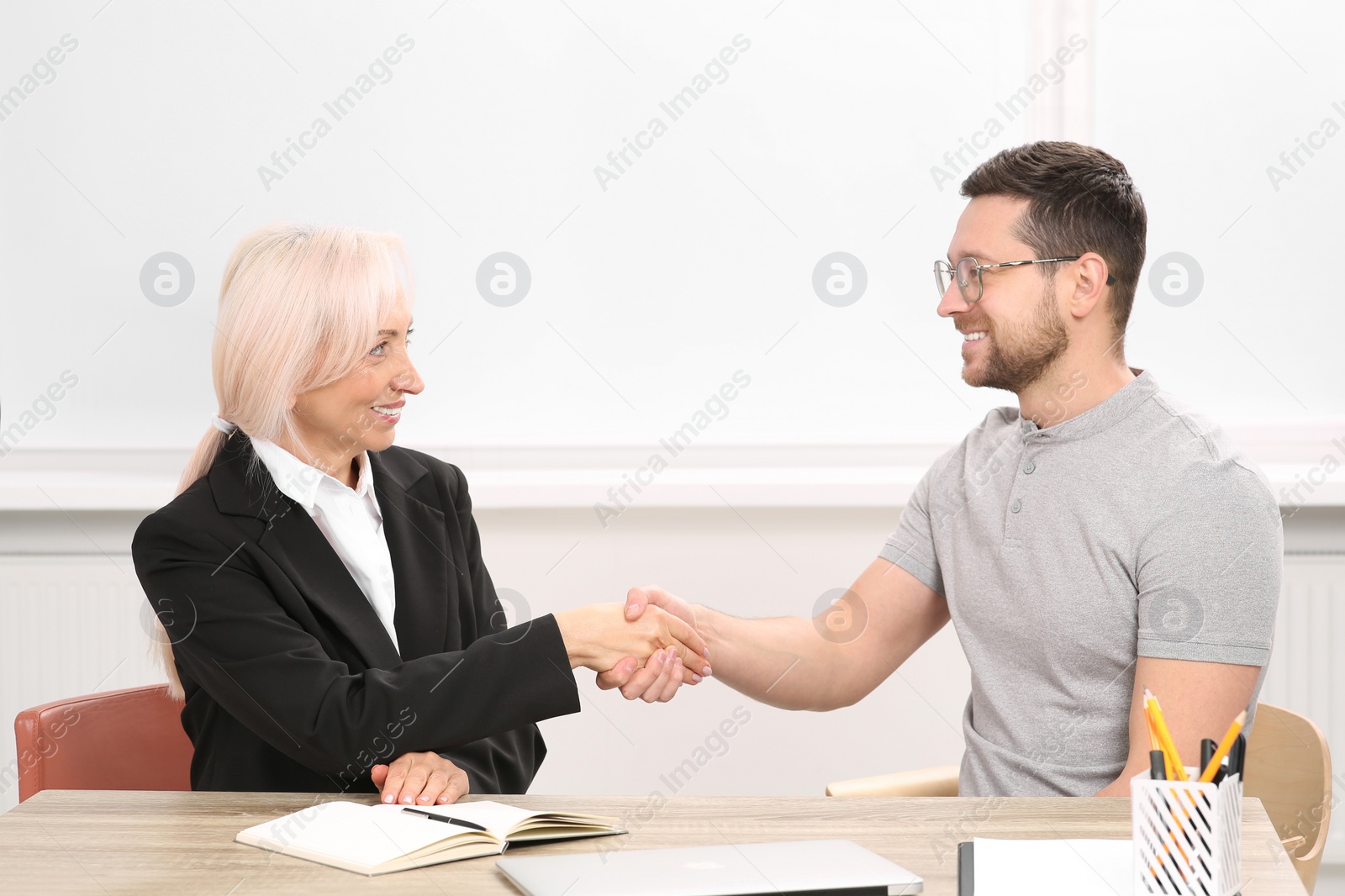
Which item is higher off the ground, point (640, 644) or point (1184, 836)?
point (1184, 836)

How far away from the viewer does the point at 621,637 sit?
1.87 metres

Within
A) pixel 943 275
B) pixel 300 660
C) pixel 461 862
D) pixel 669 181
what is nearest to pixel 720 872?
pixel 461 862

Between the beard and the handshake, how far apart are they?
2.18 ft

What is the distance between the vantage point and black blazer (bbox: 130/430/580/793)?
5.00 ft

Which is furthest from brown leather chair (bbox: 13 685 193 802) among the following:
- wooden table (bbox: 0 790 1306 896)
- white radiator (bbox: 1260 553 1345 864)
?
white radiator (bbox: 1260 553 1345 864)

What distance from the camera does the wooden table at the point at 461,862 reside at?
1.18 metres

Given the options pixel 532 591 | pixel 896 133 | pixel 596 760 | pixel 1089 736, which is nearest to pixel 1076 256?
pixel 1089 736

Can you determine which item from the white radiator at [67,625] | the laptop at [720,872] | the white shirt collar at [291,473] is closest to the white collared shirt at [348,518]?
the white shirt collar at [291,473]

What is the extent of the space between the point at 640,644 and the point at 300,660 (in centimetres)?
56

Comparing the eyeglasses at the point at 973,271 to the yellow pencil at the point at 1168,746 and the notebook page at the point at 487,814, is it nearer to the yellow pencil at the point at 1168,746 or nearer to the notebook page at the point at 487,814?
the yellow pencil at the point at 1168,746

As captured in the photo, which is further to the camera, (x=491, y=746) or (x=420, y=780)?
(x=491, y=746)

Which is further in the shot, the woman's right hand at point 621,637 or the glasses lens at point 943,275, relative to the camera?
the glasses lens at point 943,275

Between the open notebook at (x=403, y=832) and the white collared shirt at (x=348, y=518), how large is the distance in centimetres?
43

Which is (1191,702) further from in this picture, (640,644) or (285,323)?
(285,323)
